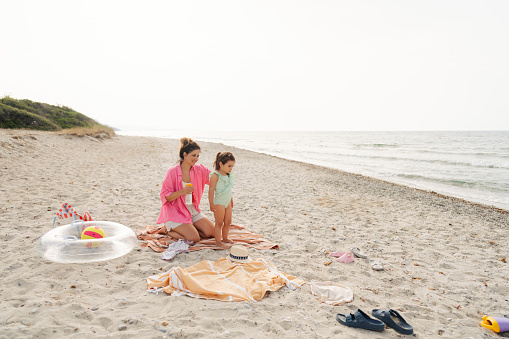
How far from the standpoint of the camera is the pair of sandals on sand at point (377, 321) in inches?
109

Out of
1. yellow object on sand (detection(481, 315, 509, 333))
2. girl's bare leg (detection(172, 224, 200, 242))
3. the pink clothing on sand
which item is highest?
the pink clothing on sand

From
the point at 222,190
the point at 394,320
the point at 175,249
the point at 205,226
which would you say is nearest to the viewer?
the point at 394,320

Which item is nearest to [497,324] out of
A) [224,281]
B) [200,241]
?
[224,281]

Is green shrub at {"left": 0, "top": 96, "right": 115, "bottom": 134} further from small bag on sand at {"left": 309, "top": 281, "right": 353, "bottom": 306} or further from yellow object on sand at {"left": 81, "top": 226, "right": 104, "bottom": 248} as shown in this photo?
small bag on sand at {"left": 309, "top": 281, "right": 353, "bottom": 306}

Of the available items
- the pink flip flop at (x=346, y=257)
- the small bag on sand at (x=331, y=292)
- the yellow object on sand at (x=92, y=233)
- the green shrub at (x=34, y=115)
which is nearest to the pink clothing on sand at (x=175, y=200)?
the yellow object on sand at (x=92, y=233)

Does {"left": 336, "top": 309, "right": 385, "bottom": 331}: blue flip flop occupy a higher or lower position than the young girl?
lower

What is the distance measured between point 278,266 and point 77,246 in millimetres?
2707

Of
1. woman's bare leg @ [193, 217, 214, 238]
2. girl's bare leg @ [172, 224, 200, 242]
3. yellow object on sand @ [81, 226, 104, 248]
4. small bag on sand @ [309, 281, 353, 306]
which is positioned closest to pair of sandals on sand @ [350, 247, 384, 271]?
small bag on sand @ [309, 281, 353, 306]

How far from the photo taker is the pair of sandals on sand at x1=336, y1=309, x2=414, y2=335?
278 cm

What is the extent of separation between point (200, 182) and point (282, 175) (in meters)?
8.38

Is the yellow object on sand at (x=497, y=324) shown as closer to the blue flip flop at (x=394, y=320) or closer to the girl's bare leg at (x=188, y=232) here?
the blue flip flop at (x=394, y=320)

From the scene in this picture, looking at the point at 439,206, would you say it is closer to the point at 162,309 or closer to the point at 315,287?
the point at 315,287

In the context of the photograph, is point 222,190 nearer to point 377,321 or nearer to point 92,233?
point 92,233

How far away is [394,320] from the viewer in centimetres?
296
